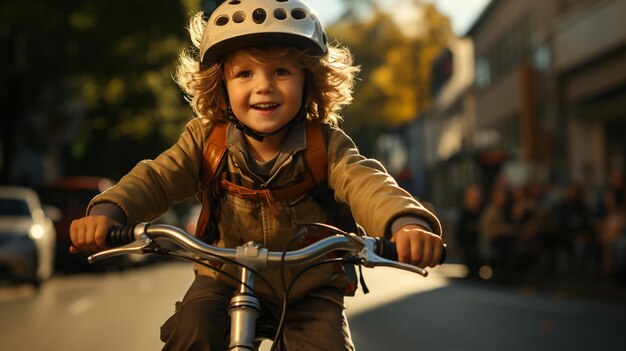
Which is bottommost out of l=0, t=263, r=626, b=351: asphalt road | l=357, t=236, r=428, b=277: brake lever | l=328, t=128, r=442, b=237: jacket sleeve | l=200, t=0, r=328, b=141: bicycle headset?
l=0, t=263, r=626, b=351: asphalt road

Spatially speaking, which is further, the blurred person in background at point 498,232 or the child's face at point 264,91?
the blurred person in background at point 498,232

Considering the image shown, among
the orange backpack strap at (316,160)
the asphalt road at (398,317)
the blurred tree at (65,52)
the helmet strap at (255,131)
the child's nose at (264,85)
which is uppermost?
the blurred tree at (65,52)

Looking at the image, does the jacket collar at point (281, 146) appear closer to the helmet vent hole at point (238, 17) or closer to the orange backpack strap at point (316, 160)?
the orange backpack strap at point (316, 160)

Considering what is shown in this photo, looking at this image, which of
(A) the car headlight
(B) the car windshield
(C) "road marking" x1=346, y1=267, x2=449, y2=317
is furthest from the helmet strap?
(B) the car windshield

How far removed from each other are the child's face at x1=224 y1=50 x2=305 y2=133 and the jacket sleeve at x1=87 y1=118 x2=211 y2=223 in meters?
0.23

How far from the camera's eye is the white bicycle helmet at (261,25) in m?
4.12

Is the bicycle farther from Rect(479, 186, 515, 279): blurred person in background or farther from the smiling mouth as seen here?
Rect(479, 186, 515, 279): blurred person in background

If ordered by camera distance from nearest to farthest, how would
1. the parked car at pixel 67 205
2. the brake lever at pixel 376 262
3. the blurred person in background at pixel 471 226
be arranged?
the brake lever at pixel 376 262 < the blurred person in background at pixel 471 226 < the parked car at pixel 67 205

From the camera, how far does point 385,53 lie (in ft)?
237

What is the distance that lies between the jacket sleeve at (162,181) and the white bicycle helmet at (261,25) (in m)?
0.33

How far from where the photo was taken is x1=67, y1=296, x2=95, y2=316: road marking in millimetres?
15453

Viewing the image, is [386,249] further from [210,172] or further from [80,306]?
[80,306]

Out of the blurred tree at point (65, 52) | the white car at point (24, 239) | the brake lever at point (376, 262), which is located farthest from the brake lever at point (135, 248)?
the blurred tree at point (65, 52)

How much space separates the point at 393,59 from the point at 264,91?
2495 inches
